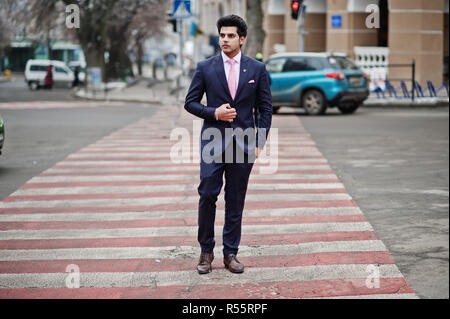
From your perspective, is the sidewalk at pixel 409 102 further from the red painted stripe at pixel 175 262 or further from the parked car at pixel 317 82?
the red painted stripe at pixel 175 262

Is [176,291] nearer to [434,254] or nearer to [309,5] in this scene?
[434,254]

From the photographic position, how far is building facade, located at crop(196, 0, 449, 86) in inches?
1199

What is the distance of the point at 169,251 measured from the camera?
263 inches

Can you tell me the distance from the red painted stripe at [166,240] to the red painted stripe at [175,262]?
522 mm

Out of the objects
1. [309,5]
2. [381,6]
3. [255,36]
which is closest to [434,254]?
[255,36]

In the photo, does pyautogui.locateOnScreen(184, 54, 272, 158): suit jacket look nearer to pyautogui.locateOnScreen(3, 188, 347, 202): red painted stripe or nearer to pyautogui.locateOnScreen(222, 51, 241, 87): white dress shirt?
pyautogui.locateOnScreen(222, 51, 241, 87): white dress shirt

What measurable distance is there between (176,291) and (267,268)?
909mm

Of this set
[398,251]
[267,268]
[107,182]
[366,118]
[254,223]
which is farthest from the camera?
[366,118]

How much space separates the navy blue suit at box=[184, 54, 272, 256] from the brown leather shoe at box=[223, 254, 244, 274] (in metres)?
0.22

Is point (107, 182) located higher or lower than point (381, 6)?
lower

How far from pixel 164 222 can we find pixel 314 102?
14.7 m

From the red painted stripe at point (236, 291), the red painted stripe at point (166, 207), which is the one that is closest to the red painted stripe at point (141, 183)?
the red painted stripe at point (166, 207)

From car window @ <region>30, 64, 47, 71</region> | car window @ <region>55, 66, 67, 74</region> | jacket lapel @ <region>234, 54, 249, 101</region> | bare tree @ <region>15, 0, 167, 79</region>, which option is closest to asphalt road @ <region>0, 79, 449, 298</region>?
jacket lapel @ <region>234, 54, 249, 101</region>
